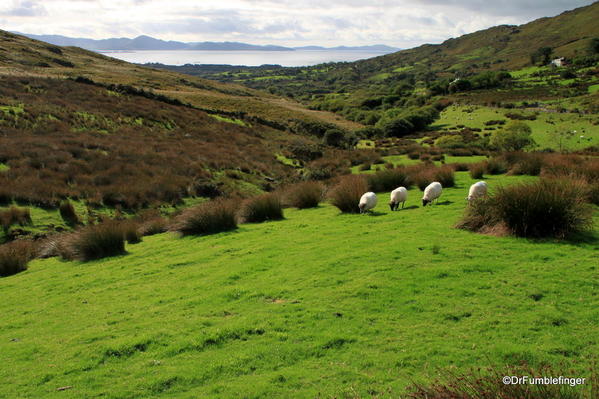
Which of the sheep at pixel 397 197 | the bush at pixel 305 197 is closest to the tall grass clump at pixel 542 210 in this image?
the sheep at pixel 397 197

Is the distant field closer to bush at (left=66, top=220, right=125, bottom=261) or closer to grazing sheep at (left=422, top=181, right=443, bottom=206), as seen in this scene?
grazing sheep at (left=422, top=181, right=443, bottom=206)

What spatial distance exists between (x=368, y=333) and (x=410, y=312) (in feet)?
3.10

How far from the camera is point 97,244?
1297cm

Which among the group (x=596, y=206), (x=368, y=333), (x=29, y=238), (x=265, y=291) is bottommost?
(x=29, y=238)

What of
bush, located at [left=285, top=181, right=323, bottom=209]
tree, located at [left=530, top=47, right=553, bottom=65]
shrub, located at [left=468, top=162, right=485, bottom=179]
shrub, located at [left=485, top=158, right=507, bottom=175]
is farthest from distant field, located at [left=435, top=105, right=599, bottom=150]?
tree, located at [left=530, top=47, right=553, bottom=65]

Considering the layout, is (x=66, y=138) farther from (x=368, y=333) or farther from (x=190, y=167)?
(x=368, y=333)

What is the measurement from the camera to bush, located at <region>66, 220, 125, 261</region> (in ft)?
42.5

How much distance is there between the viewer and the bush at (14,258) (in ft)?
41.8

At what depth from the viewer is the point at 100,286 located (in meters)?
10.0

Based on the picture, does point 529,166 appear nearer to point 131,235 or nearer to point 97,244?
point 131,235

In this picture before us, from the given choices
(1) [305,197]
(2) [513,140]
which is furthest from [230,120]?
(1) [305,197]

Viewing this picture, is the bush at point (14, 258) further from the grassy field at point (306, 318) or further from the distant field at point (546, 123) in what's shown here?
the distant field at point (546, 123)

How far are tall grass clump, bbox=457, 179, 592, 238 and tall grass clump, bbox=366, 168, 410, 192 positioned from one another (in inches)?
387

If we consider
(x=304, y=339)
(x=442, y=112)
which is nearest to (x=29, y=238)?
(x=304, y=339)
